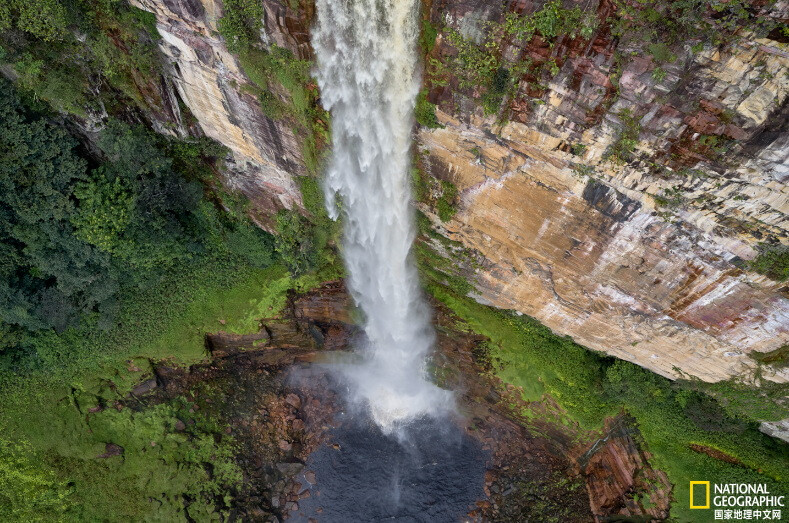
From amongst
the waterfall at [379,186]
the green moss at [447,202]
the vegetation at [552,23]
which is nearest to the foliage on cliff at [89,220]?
the waterfall at [379,186]

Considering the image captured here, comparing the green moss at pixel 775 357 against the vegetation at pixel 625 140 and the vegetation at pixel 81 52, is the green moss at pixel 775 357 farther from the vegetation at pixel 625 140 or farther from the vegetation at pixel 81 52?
the vegetation at pixel 81 52

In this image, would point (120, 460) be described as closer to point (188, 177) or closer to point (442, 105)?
point (188, 177)

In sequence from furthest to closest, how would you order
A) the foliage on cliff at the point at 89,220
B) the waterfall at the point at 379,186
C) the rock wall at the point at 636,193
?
the foliage on cliff at the point at 89,220 → the waterfall at the point at 379,186 → the rock wall at the point at 636,193

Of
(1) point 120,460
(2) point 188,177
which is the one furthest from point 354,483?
(2) point 188,177

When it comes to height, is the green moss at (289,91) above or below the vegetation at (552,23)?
below

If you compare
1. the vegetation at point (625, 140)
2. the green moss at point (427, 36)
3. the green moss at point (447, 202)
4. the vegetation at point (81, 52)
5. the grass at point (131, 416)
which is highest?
the green moss at point (427, 36)

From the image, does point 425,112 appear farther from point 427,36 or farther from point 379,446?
point 379,446
